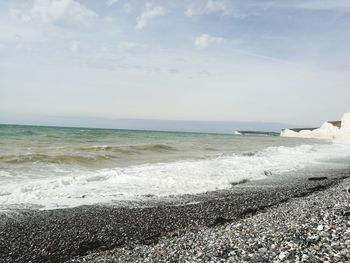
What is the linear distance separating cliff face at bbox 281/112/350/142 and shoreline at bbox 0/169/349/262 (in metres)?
85.7

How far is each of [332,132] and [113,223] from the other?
363 feet

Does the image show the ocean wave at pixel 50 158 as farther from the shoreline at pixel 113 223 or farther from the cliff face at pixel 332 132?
the cliff face at pixel 332 132

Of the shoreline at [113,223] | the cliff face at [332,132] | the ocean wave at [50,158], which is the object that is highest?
the cliff face at [332,132]

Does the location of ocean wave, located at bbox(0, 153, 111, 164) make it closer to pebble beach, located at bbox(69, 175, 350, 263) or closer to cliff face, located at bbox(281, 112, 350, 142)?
pebble beach, located at bbox(69, 175, 350, 263)

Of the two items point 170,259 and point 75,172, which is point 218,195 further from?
point 75,172

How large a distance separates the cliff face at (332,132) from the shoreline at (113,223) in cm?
8567

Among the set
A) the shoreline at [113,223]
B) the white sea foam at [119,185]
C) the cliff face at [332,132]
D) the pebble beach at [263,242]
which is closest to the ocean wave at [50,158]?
the white sea foam at [119,185]

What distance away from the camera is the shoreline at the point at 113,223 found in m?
7.72

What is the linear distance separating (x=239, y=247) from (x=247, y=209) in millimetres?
4440

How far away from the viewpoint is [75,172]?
60.5 feet

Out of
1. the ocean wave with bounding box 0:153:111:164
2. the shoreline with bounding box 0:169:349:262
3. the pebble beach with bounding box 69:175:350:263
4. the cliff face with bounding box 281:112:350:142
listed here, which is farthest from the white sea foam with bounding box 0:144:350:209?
the cliff face with bounding box 281:112:350:142

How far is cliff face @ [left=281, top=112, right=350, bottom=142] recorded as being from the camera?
301ft

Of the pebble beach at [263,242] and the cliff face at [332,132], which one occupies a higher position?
the cliff face at [332,132]

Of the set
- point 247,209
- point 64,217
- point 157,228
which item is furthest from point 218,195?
point 64,217
